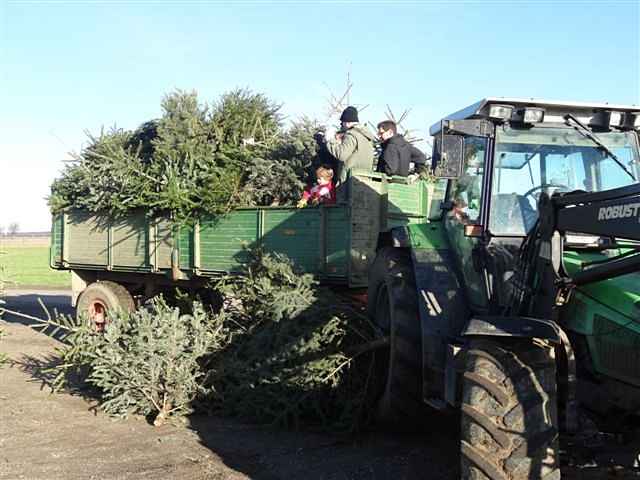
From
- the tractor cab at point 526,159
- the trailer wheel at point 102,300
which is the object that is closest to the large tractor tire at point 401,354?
the tractor cab at point 526,159

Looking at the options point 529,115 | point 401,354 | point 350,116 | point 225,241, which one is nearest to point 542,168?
point 529,115

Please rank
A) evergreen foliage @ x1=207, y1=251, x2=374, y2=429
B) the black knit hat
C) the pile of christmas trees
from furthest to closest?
1. the pile of christmas trees
2. the black knit hat
3. evergreen foliage @ x1=207, y1=251, x2=374, y2=429

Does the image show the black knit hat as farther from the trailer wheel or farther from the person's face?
the trailer wheel

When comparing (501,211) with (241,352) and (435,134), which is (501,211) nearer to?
(435,134)

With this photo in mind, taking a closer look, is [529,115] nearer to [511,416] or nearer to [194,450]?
[511,416]


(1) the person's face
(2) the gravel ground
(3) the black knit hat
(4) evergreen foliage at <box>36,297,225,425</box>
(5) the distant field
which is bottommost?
(5) the distant field

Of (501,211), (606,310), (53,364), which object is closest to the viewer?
(606,310)

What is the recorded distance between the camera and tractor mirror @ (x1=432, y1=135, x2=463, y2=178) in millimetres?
4402

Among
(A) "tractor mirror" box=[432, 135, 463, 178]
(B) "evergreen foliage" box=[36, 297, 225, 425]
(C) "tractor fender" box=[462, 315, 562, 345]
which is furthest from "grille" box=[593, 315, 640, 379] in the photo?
(B) "evergreen foliage" box=[36, 297, 225, 425]

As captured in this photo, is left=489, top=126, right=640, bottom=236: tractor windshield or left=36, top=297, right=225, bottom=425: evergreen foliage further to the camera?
left=36, top=297, right=225, bottom=425: evergreen foliage

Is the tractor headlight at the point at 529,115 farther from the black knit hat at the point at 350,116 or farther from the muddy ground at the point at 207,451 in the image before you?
the black knit hat at the point at 350,116

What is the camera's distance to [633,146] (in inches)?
190

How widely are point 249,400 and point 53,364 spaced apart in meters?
3.42

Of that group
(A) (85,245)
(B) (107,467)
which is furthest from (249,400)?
(A) (85,245)
